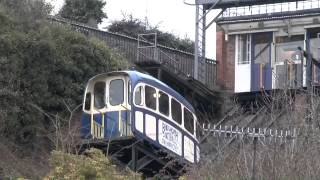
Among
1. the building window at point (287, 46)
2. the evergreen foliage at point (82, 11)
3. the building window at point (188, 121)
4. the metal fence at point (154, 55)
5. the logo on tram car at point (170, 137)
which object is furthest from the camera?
the evergreen foliage at point (82, 11)

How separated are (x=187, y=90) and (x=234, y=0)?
508 centimetres

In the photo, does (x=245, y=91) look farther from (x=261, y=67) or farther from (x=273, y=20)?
(x=273, y=20)

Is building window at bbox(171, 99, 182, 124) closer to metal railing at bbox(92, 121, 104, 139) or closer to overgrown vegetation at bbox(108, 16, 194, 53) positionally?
metal railing at bbox(92, 121, 104, 139)

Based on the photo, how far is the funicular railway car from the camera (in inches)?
782

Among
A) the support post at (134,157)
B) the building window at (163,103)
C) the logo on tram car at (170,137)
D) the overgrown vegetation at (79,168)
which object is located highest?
the building window at (163,103)

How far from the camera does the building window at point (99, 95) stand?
20992 mm

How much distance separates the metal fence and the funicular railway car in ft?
20.6

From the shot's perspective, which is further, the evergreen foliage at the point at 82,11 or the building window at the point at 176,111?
the evergreen foliage at the point at 82,11

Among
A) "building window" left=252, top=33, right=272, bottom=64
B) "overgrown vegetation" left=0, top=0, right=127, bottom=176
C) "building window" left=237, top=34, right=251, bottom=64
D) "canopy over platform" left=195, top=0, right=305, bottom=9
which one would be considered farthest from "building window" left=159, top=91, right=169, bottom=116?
"building window" left=237, top=34, right=251, bottom=64

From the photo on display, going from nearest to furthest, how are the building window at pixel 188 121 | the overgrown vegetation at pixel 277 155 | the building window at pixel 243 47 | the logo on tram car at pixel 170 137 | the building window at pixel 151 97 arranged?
the overgrown vegetation at pixel 277 155, the building window at pixel 151 97, the logo on tram car at pixel 170 137, the building window at pixel 188 121, the building window at pixel 243 47

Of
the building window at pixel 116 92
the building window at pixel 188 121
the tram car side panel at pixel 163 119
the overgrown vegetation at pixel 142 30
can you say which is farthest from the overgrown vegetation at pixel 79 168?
the overgrown vegetation at pixel 142 30

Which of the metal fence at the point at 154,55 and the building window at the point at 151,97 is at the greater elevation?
the metal fence at the point at 154,55

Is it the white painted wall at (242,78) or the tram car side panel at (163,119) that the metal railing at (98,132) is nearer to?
the tram car side panel at (163,119)

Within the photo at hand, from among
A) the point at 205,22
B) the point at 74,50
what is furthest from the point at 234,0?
the point at 74,50
